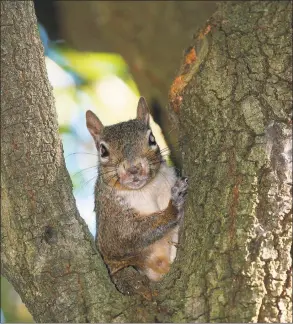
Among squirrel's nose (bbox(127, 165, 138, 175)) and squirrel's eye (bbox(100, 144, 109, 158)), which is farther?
squirrel's eye (bbox(100, 144, 109, 158))

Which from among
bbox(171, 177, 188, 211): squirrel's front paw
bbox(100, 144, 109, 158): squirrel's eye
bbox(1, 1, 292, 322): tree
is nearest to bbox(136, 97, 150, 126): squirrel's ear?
bbox(100, 144, 109, 158): squirrel's eye

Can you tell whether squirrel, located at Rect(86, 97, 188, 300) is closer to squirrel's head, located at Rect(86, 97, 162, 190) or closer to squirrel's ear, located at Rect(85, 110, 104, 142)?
squirrel's head, located at Rect(86, 97, 162, 190)

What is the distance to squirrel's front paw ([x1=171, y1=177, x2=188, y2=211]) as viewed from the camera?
8.88ft

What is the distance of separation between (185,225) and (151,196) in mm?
598

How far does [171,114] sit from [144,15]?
1.15 m

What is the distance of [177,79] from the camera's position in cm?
288

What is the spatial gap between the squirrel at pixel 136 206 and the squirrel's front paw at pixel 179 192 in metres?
0.10

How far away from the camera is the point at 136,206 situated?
10.3 ft

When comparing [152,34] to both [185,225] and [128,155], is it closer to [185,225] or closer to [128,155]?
[128,155]

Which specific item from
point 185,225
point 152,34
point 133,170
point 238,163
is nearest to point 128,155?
point 133,170

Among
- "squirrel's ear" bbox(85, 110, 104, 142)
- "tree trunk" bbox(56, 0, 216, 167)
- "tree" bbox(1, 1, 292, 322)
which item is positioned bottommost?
"tree" bbox(1, 1, 292, 322)

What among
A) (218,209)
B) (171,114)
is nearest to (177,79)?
(171,114)

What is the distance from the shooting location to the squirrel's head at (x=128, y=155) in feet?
9.94

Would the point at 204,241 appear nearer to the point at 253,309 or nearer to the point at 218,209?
the point at 218,209
